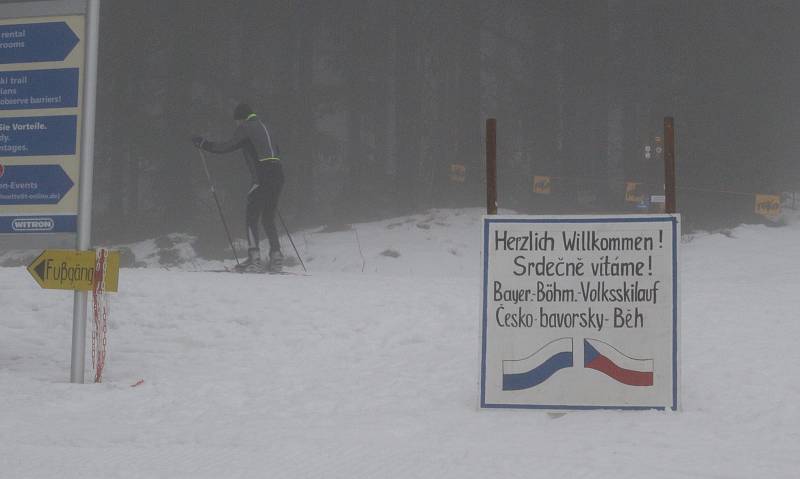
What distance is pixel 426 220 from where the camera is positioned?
19.4m

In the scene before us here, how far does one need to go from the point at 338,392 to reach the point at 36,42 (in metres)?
3.43

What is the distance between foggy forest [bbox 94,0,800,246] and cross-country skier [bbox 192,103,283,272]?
8.97 m

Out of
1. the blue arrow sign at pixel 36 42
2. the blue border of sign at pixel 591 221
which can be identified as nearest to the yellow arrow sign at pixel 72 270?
the blue arrow sign at pixel 36 42

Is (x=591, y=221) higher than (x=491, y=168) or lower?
lower

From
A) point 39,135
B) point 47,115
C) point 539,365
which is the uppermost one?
point 47,115

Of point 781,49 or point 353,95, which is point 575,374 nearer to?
point 353,95

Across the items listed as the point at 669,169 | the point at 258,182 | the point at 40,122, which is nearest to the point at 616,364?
the point at 669,169

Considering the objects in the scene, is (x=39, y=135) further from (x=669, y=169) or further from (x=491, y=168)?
(x=669, y=169)

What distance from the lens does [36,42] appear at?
275 inches

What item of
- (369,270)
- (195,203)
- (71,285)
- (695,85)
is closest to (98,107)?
(195,203)

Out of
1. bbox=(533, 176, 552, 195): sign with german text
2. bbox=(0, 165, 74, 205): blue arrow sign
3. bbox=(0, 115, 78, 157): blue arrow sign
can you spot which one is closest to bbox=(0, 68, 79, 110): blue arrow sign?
bbox=(0, 115, 78, 157): blue arrow sign

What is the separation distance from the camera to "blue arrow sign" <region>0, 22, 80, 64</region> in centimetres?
693

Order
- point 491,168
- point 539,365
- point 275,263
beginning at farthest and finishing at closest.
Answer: point 275,263
point 491,168
point 539,365

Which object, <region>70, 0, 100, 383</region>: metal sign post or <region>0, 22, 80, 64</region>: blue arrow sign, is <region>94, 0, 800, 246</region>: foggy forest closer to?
<region>0, 22, 80, 64</region>: blue arrow sign
